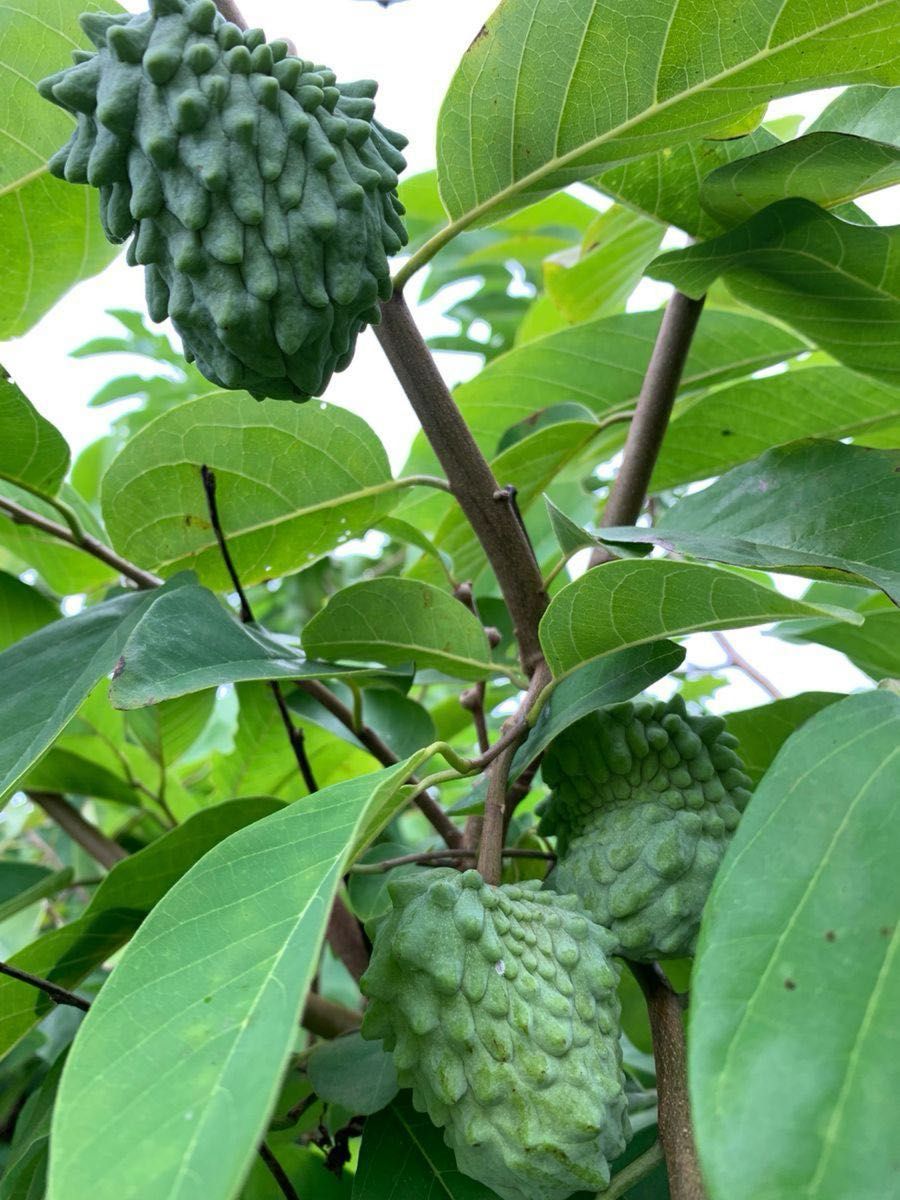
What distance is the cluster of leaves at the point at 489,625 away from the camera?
62 cm

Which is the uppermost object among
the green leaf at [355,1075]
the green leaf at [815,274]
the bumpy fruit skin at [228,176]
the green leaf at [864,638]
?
the bumpy fruit skin at [228,176]

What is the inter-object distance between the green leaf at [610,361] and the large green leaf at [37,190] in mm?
587

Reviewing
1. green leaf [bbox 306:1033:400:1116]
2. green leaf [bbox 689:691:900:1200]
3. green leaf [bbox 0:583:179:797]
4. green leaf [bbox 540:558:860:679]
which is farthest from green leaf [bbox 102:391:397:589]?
green leaf [bbox 689:691:900:1200]

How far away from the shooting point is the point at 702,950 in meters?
0.69

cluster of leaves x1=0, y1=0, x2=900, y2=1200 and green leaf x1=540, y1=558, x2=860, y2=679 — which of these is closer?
cluster of leaves x1=0, y1=0, x2=900, y2=1200

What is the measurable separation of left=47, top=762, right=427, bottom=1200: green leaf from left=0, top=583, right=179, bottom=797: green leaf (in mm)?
300

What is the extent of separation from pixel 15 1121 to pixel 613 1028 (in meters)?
0.91

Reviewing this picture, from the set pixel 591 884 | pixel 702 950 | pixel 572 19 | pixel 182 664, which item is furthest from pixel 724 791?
pixel 572 19

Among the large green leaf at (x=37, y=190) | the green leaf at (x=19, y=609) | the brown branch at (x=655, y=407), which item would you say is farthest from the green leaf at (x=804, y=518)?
the green leaf at (x=19, y=609)

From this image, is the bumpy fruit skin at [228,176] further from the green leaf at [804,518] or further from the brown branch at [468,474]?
the green leaf at [804,518]

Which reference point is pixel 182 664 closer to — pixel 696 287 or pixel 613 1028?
pixel 613 1028

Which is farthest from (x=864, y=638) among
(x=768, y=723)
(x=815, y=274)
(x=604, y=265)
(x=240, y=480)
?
(x=240, y=480)

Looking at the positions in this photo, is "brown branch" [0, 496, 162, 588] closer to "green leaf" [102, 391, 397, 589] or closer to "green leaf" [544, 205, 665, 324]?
"green leaf" [102, 391, 397, 589]

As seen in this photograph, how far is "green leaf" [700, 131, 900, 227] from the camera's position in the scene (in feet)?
3.65
